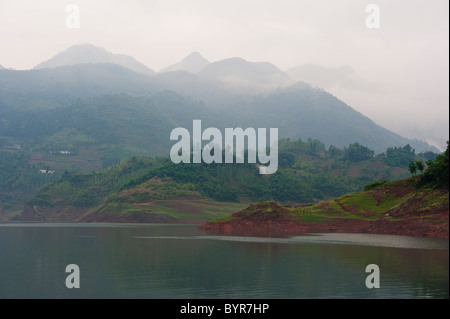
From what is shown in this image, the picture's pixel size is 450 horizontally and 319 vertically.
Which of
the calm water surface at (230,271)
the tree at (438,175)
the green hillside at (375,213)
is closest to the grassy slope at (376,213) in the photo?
the green hillside at (375,213)

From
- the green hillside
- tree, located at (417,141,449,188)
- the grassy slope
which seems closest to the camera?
the grassy slope

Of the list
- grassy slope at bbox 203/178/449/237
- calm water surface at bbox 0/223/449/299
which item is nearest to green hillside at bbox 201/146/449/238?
grassy slope at bbox 203/178/449/237

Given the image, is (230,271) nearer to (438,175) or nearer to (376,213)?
(438,175)

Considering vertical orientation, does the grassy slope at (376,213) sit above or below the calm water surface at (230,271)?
above

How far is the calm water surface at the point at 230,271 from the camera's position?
49.5 metres

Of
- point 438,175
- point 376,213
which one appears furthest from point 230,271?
point 376,213

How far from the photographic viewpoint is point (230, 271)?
205ft

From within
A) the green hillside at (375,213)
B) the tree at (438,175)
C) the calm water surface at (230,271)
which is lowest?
the calm water surface at (230,271)

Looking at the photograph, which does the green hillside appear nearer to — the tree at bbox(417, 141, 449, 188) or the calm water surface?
the tree at bbox(417, 141, 449, 188)

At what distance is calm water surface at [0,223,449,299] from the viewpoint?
163ft

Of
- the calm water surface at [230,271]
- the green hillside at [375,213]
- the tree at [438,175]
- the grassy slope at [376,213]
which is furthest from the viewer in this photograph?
the tree at [438,175]

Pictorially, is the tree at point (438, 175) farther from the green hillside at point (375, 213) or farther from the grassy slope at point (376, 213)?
the grassy slope at point (376, 213)

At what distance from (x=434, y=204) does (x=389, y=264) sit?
60696 mm

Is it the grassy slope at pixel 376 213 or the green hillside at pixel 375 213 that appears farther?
the green hillside at pixel 375 213
